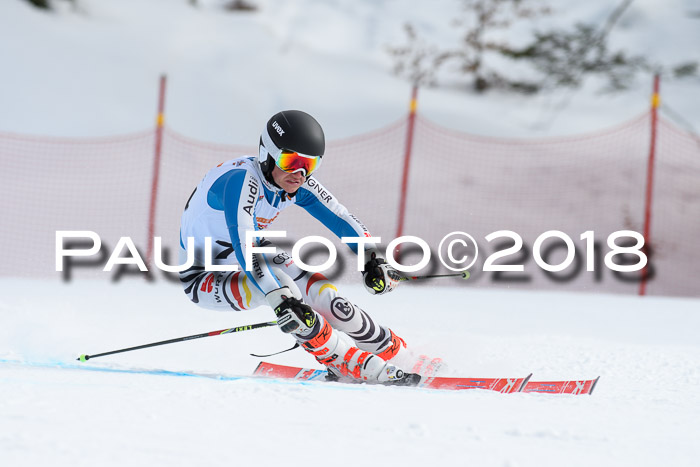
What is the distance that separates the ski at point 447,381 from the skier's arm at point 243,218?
2.19 ft

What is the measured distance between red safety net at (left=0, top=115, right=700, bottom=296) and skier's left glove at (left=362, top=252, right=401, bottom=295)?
658 cm

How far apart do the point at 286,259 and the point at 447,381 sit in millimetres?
964

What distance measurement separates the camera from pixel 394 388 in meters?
3.09

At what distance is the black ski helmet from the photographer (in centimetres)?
323

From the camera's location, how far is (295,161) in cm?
326

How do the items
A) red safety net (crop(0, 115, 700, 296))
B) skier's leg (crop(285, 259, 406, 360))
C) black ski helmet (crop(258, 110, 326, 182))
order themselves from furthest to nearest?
red safety net (crop(0, 115, 700, 296)) → skier's leg (crop(285, 259, 406, 360)) → black ski helmet (crop(258, 110, 326, 182))

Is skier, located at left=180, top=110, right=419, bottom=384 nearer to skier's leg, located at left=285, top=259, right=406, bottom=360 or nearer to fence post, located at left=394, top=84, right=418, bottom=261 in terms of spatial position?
skier's leg, located at left=285, top=259, right=406, bottom=360

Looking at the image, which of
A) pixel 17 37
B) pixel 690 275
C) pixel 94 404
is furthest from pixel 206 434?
pixel 17 37

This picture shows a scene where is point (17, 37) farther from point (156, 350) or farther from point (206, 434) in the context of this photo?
point (206, 434)

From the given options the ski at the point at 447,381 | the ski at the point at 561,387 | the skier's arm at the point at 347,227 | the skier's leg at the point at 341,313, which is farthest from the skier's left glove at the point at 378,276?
the ski at the point at 561,387

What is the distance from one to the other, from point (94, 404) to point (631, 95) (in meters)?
22.4

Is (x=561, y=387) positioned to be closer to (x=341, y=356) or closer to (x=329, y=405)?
(x=341, y=356)

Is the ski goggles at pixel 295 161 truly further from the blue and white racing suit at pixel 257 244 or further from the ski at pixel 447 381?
the ski at pixel 447 381

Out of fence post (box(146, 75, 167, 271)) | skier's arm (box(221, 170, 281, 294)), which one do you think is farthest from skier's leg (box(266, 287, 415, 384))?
fence post (box(146, 75, 167, 271))
